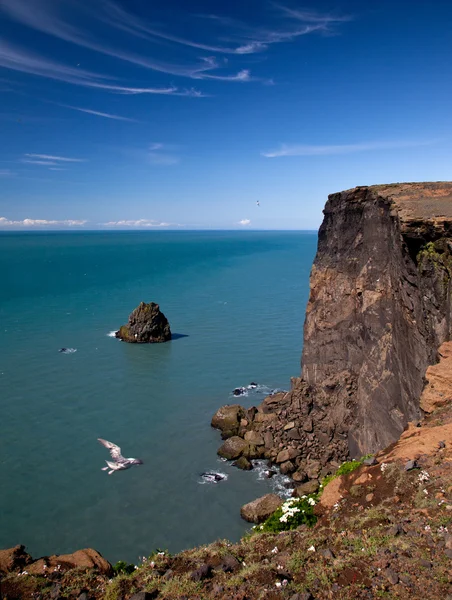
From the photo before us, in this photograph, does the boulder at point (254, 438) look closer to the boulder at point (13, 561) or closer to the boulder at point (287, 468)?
the boulder at point (287, 468)

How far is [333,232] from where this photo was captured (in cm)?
3825

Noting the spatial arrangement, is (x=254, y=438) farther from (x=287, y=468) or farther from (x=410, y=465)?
(x=410, y=465)

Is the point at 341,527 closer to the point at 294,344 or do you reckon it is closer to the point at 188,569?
the point at 188,569

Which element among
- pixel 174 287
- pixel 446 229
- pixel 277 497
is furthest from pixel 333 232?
pixel 174 287

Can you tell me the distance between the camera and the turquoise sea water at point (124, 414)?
2652 cm

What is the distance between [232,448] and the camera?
34.0 m

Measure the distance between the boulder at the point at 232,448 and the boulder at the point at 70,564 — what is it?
66.4 ft

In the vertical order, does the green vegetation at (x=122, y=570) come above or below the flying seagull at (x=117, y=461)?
above

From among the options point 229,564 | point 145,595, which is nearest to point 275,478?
point 229,564

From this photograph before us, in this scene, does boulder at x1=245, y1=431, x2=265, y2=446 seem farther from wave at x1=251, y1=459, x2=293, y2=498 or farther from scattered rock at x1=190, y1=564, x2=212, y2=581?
scattered rock at x1=190, y1=564, x2=212, y2=581

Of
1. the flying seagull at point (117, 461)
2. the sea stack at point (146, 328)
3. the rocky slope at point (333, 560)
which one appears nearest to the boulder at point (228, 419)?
the flying seagull at point (117, 461)

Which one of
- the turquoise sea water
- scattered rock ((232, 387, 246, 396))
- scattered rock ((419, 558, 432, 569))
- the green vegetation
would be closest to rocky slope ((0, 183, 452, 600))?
scattered rock ((419, 558, 432, 569))

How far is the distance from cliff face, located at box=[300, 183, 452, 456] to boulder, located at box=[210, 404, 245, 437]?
5314mm

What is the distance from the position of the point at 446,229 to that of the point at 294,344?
1643 inches
